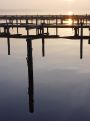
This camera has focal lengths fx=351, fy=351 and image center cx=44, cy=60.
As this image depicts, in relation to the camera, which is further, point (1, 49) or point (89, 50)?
point (1, 49)

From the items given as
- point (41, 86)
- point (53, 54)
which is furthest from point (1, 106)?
point (53, 54)

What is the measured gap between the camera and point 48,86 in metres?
25.7

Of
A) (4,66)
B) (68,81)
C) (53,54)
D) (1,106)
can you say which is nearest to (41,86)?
(68,81)

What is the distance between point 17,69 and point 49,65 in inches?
125

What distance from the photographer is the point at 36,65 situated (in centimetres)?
3206

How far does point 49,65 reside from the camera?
3219 cm

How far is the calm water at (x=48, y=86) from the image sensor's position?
2047 centimetres

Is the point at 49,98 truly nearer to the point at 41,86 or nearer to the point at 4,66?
the point at 41,86

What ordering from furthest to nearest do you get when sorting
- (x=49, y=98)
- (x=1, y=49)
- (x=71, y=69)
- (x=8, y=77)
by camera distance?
(x=1, y=49)
(x=71, y=69)
(x=8, y=77)
(x=49, y=98)

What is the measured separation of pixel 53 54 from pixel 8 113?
17.3 meters

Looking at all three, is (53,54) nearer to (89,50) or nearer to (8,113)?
(89,50)

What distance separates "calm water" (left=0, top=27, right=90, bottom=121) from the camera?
67.2 feet

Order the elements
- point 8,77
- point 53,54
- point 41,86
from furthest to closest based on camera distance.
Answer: point 53,54, point 8,77, point 41,86

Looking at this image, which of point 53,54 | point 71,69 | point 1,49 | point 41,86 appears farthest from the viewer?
point 1,49
